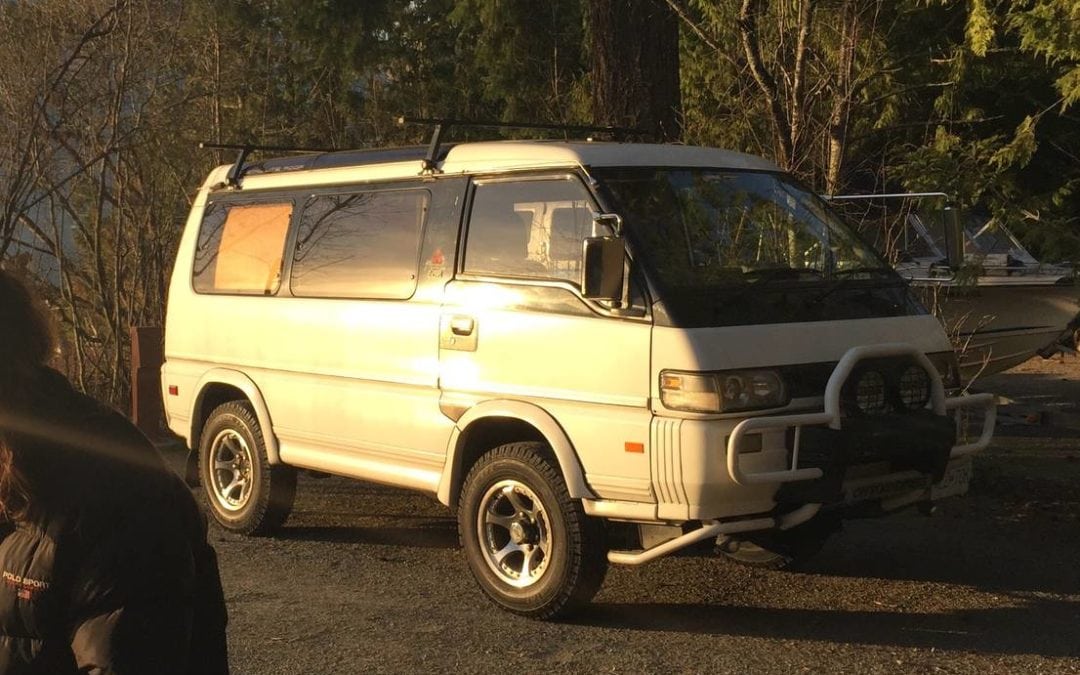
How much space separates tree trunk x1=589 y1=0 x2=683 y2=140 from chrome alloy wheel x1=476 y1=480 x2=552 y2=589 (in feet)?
16.0

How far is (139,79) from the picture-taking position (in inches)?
486

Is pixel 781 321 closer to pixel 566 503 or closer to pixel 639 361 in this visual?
pixel 639 361

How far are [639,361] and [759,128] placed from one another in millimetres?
5166

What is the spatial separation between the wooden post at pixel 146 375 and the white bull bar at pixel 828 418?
7176mm

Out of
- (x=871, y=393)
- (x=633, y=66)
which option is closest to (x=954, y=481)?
(x=871, y=393)

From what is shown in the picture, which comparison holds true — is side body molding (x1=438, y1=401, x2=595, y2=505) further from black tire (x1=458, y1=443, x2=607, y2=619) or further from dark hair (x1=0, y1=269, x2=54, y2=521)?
dark hair (x1=0, y1=269, x2=54, y2=521)

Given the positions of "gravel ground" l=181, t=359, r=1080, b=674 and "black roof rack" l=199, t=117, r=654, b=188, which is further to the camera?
"black roof rack" l=199, t=117, r=654, b=188

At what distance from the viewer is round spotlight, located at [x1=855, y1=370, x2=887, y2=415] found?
19.7 feet

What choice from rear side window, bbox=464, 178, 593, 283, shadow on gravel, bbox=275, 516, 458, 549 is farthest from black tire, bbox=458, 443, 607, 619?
shadow on gravel, bbox=275, 516, 458, 549

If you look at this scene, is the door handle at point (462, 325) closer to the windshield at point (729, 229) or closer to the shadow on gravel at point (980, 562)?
the windshield at point (729, 229)

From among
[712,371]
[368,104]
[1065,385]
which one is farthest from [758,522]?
[368,104]

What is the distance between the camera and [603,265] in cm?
581

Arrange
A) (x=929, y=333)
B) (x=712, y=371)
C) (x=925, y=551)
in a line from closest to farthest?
(x=712, y=371) < (x=929, y=333) < (x=925, y=551)

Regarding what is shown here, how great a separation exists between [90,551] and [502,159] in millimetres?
4425
